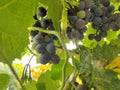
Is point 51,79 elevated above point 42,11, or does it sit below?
below

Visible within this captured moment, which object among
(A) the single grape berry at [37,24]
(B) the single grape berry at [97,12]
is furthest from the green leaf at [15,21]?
(B) the single grape berry at [97,12]

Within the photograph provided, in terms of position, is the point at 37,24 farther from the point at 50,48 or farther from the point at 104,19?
the point at 104,19

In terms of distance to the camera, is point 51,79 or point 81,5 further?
point 51,79

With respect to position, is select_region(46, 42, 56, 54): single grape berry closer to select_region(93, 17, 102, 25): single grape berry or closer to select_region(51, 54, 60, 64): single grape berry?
select_region(51, 54, 60, 64): single grape berry

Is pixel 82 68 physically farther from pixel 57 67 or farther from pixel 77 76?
pixel 57 67

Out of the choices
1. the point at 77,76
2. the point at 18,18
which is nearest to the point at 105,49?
the point at 77,76

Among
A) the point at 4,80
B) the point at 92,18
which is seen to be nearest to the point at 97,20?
the point at 92,18
